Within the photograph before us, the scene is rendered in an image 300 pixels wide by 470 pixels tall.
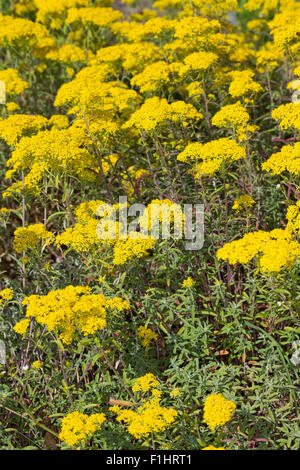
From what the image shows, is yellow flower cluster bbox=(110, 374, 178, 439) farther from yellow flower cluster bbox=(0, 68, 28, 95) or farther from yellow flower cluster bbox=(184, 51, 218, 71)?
yellow flower cluster bbox=(0, 68, 28, 95)

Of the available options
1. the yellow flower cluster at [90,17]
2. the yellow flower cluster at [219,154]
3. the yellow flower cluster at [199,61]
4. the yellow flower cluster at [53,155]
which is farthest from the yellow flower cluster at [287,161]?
the yellow flower cluster at [90,17]

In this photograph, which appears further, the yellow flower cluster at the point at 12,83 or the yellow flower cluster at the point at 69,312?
the yellow flower cluster at the point at 12,83

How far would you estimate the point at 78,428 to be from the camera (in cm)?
331

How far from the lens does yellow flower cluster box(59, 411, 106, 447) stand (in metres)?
3.31

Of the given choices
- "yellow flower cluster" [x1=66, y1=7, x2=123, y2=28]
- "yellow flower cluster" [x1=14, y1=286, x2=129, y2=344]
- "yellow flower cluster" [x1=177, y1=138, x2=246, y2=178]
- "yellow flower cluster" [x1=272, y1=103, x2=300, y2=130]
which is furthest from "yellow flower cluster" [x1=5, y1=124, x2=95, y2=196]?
"yellow flower cluster" [x1=66, y1=7, x2=123, y2=28]

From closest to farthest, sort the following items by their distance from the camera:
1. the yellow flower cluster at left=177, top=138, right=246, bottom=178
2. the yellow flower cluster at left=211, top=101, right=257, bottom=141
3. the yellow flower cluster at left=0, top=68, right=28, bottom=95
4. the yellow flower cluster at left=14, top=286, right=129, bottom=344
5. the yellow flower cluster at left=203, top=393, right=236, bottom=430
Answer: the yellow flower cluster at left=203, top=393, right=236, bottom=430 → the yellow flower cluster at left=14, top=286, right=129, bottom=344 → the yellow flower cluster at left=177, top=138, right=246, bottom=178 → the yellow flower cluster at left=211, top=101, right=257, bottom=141 → the yellow flower cluster at left=0, top=68, right=28, bottom=95

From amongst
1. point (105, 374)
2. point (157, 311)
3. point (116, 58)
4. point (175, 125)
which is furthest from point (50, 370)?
point (116, 58)

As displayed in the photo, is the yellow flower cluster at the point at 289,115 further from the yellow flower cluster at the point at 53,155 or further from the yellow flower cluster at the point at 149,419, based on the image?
the yellow flower cluster at the point at 149,419

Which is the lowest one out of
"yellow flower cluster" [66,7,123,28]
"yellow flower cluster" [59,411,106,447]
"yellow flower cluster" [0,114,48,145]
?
"yellow flower cluster" [59,411,106,447]

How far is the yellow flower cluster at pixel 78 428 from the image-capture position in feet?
10.9

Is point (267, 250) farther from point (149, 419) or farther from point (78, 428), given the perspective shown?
point (78, 428)

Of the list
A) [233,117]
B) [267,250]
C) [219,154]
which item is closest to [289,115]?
[233,117]
